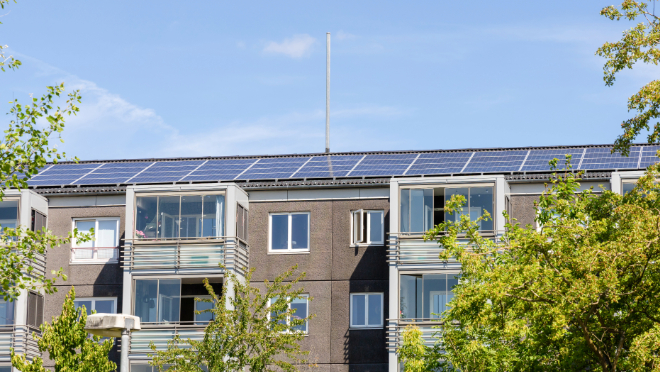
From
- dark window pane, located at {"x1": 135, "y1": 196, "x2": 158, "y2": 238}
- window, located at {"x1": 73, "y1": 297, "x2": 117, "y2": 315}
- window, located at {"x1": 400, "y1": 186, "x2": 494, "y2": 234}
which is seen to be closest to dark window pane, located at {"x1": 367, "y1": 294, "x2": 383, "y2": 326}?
window, located at {"x1": 400, "y1": 186, "x2": 494, "y2": 234}

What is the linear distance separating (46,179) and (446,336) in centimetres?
2251

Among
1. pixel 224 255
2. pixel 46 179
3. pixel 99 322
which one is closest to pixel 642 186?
pixel 99 322

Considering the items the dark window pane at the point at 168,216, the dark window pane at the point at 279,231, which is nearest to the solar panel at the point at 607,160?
the dark window pane at the point at 279,231

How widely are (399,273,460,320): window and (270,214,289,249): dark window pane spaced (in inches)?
202

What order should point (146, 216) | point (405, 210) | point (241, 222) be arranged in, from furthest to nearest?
point (241, 222), point (146, 216), point (405, 210)

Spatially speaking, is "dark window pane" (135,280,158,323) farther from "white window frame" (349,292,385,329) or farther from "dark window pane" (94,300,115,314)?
"white window frame" (349,292,385,329)

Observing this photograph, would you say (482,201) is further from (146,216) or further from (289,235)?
(146,216)

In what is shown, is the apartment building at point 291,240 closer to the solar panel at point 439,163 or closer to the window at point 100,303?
the window at point 100,303

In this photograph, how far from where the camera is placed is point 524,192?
3519 centimetres

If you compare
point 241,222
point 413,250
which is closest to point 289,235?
point 241,222

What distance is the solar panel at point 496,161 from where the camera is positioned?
121 feet

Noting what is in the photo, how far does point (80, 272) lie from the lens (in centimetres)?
3666

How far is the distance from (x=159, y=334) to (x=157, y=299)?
137 centimetres

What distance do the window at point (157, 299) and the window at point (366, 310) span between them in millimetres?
6416
